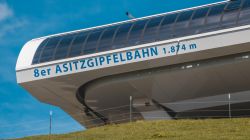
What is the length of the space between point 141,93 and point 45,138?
11.2 meters

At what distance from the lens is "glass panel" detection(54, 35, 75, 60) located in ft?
101

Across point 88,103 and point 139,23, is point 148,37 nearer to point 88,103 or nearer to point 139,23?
point 139,23

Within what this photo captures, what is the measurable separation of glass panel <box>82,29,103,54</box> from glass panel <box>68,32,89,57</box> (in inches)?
12.5

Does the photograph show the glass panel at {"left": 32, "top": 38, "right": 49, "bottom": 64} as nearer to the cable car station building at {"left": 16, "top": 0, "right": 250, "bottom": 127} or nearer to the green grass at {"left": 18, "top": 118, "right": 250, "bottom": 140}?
the cable car station building at {"left": 16, "top": 0, "right": 250, "bottom": 127}

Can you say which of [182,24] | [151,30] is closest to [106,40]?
[151,30]

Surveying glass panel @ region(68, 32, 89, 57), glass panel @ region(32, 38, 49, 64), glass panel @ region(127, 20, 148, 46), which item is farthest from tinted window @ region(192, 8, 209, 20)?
glass panel @ region(32, 38, 49, 64)

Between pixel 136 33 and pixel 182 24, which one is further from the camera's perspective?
pixel 136 33

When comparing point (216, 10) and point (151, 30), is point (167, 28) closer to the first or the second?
point (151, 30)

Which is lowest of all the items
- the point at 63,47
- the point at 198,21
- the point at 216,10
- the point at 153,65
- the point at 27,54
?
the point at 153,65

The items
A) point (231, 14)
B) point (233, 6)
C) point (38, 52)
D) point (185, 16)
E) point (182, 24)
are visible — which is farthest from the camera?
point (38, 52)

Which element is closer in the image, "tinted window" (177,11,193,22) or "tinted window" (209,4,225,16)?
"tinted window" (209,4,225,16)

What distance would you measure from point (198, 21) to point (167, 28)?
5.64 feet

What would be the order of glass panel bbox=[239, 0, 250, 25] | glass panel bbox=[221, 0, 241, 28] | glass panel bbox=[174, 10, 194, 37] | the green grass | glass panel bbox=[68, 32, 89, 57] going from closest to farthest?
the green grass → glass panel bbox=[239, 0, 250, 25] → glass panel bbox=[221, 0, 241, 28] → glass panel bbox=[174, 10, 194, 37] → glass panel bbox=[68, 32, 89, 57]

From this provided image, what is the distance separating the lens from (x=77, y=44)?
3091 centimetres
